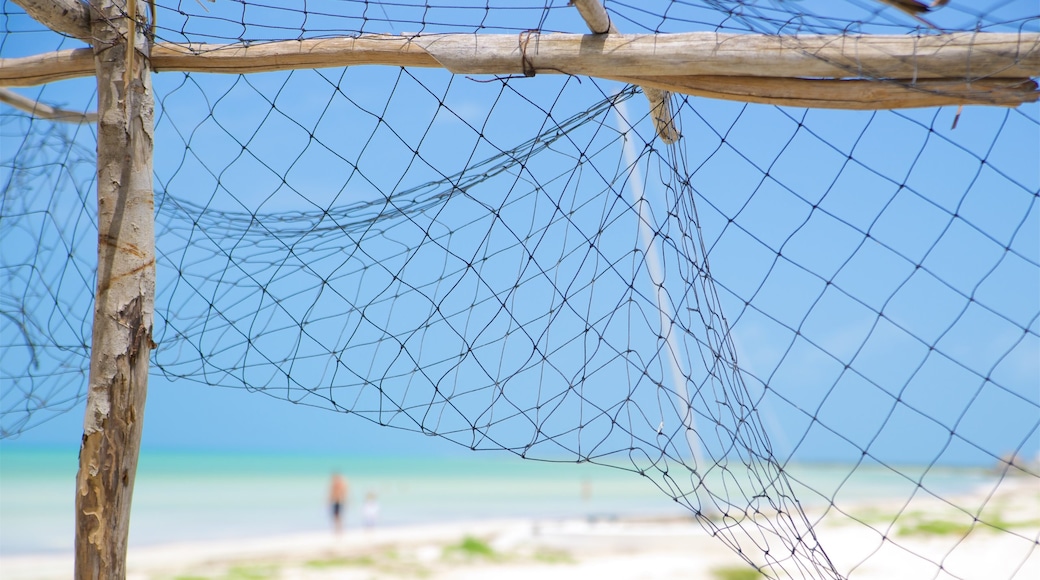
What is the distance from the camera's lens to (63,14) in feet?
7.98

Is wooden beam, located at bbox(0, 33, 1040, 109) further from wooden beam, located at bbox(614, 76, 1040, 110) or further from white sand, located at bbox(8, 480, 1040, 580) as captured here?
white sand, located at bbox(8, 480, 1040, 580)

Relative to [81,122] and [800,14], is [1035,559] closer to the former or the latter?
[800,14]

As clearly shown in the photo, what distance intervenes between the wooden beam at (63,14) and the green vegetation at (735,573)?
7031mm

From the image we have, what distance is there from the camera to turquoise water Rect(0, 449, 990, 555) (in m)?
14.8

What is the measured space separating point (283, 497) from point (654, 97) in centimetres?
2183

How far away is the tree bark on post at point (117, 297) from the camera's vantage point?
2.29 meters

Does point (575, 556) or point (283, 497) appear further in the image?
point (283, 497)

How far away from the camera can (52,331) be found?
3.37 m

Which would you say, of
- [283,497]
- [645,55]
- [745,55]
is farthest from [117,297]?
[283,497]

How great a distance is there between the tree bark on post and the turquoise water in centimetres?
695

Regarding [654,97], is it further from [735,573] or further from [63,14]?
[735,573]

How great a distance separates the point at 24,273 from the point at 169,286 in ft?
2.64

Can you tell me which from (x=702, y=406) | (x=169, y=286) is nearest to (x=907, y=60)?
(x=702, y=406)

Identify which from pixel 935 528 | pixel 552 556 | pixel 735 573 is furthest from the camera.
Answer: pixel 552 556
